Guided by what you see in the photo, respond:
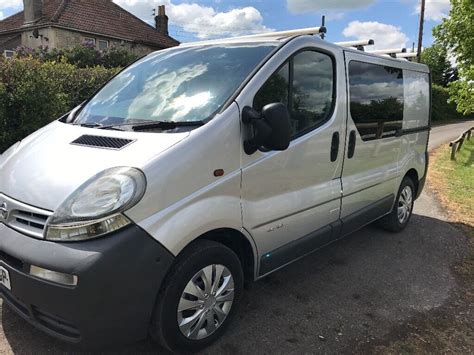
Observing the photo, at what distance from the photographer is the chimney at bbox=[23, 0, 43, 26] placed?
2436cm

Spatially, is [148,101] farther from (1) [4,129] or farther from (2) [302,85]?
(1) [4,129]

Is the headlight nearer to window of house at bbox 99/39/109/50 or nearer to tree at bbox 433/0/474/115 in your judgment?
tree at bbox 433/0/474/115

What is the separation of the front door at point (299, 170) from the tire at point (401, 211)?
1713mm

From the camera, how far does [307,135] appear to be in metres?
3.32

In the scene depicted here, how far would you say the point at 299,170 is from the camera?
3.27 metres

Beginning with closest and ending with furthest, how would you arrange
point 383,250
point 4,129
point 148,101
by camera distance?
point 148,101 < point 383,250 < point 4,129

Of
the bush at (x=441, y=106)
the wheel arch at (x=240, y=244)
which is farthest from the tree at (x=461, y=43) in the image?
the bush at (x=441, y=106)

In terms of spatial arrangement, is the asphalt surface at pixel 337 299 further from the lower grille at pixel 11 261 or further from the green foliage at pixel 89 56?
the green foliage at pixel 89 56

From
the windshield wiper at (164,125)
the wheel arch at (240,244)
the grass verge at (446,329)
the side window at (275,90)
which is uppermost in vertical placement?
the side window at (275,90)

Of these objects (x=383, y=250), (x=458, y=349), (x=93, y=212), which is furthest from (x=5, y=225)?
(x=383, y=250)

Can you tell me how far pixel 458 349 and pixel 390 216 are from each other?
7.84 feet

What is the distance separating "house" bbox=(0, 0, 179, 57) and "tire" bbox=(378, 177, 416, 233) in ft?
67.8

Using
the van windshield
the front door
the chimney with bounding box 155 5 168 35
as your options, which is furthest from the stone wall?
the front door

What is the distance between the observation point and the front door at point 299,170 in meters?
2.98
